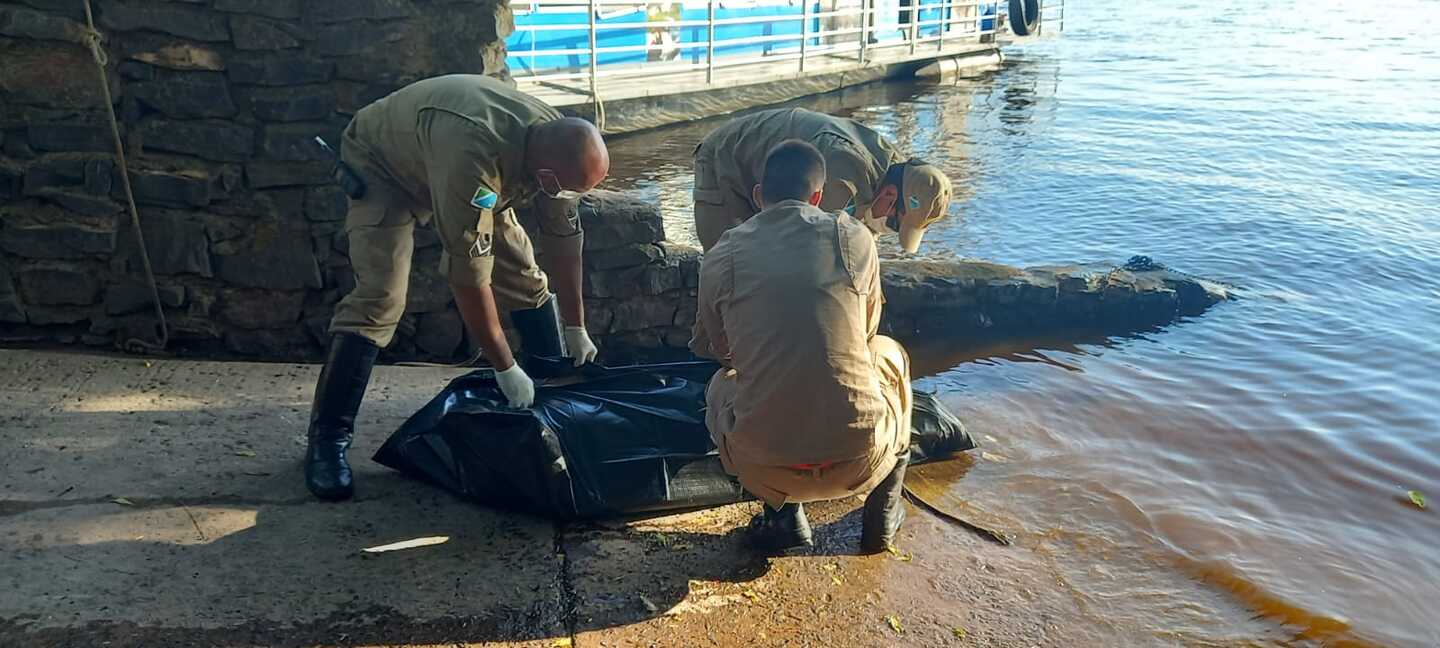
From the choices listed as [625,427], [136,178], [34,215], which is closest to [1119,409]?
[625,427]

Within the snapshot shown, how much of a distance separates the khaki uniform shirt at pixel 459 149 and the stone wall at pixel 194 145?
0.81 meters

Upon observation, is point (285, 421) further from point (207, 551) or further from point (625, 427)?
point (625, 427)

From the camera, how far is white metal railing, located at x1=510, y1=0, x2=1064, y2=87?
39.0 feet

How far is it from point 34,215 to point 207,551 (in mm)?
2112

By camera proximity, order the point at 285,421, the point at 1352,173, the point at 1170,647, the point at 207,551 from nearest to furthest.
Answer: the point at 207,551 → the point at 1170,647 → the point at 285,421 → the point at 1352,173

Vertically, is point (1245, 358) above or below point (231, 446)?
below

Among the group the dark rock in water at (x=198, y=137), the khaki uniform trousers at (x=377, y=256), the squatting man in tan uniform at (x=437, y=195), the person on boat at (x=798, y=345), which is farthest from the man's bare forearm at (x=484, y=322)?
the dark rock in water at (x=198, y=137)

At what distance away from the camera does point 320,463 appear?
3045 mm

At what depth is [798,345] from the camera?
2.55 m


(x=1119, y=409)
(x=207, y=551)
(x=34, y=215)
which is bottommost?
(x=1119, y=409)

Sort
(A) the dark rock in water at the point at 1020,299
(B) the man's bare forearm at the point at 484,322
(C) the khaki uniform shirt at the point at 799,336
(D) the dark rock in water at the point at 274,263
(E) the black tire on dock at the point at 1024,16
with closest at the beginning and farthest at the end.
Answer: (C) the khaki uniform shirt at the point at 799,336 < (B) the man's bare forearm at the point at 484,322 < (D) the dark rock in water at the point at 274,263 < (A) the dark rock in water at the point at 1020,299 < (E) the black tire on dock at the point at 1024,16

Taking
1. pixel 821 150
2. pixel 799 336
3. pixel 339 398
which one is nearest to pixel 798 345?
pixel 799 336

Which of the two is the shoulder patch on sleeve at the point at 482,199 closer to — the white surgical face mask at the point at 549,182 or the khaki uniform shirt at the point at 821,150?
the white surgical face mask at the point at 549,182

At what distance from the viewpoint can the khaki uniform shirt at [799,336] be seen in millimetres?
2561
